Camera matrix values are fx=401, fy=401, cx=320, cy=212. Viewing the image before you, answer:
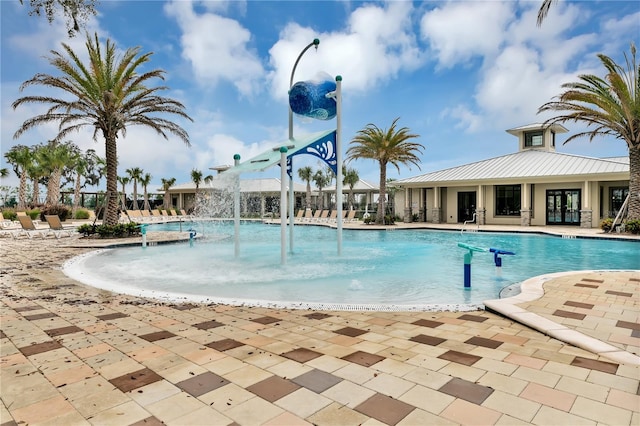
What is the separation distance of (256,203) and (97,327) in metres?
39.8

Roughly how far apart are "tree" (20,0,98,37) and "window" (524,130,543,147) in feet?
94.2

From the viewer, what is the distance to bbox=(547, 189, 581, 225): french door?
77.7 feet

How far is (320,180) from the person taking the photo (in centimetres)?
4438

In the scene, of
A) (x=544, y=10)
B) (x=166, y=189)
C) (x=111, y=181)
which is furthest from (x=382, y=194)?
(x=166, y=189)

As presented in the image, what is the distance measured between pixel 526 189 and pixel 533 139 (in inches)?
250

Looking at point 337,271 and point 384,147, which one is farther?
point 384,147

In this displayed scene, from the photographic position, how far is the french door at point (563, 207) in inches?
Answer: 933

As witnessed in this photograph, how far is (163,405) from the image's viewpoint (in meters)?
2.69

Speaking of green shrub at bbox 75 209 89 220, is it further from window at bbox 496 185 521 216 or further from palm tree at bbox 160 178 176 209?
window at bbox 496 185 521 216

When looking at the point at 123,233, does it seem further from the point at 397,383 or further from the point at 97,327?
the point at 397,383

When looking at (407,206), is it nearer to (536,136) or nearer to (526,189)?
(526,189)

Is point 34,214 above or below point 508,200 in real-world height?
below

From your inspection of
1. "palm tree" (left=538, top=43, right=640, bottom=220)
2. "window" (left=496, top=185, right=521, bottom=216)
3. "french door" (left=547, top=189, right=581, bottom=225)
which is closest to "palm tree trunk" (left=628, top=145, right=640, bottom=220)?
"palm tree" (left=538, top=43, right=640, bottom=220)

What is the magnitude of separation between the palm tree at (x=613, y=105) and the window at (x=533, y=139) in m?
9.93
